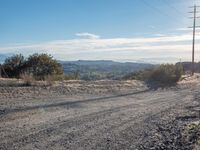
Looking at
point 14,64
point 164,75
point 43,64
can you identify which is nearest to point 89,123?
point 164,75

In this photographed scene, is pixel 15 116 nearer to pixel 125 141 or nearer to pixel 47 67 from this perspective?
pixel 125 141

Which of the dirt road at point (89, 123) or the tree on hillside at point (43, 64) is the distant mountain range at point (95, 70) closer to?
the tree on hillside at point (43, 64)

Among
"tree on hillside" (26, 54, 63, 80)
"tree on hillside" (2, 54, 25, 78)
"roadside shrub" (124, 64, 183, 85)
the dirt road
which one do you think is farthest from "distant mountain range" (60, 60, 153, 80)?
the dirt road

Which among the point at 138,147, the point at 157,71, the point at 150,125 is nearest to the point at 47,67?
Answer: the point at 157,71

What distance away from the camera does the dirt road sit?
10.6m

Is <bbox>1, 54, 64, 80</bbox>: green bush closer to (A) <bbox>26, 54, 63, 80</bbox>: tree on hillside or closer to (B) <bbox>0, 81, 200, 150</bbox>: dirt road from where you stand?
(A) <bbox>26, 54, 63, 80</bbox>: tree on hillside

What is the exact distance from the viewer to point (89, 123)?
1335cm

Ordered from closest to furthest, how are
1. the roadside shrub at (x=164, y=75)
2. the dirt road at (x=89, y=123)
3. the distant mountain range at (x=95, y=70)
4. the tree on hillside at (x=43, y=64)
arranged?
the dirt road at (x=89, y=123)
the roadside shrub at (x=164, y=75)
the tree on hillside at (x=43, y=64)
the distant mountain range at (x=95, y=70)

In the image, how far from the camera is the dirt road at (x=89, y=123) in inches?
417

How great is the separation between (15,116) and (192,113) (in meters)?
7.31

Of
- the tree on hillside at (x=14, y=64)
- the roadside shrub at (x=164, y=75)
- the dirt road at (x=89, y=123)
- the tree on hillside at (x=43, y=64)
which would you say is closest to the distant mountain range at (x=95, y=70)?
the tree on hillside at (x=43, y=64)

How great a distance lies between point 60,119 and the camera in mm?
13875

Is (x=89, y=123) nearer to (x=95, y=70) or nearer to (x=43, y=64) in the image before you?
(x=43, y=64)

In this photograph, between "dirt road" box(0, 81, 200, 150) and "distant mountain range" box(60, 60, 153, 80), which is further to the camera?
"distant mountain range" box(60, 60, 153, 80)
